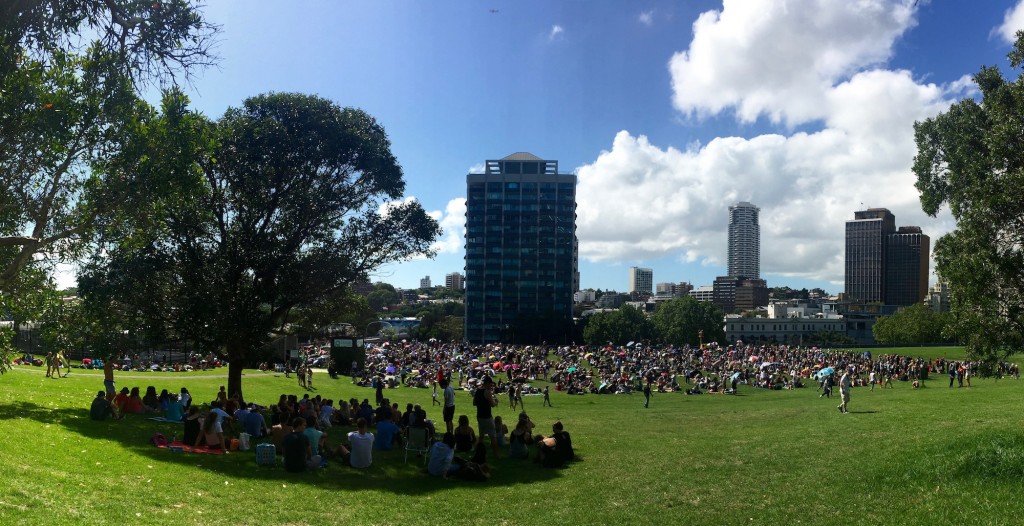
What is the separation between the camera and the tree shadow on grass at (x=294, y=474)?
1246 cm

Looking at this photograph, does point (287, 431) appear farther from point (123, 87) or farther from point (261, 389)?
point (261, 389)

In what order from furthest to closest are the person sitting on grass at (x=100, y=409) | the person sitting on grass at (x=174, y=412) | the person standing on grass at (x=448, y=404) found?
the person standing on grass at (x=448, y=404)
the person sitting on grass at (x=174, y=412)
the person sitting on grass at (x=100, y=409)

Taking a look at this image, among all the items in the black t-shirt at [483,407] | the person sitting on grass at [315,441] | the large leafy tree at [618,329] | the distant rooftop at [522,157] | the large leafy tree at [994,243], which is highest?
the distant rooftop at [522,157]

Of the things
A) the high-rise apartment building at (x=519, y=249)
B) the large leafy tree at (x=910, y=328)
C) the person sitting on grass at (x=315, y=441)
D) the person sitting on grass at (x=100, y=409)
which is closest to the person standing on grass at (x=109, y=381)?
the person sitting on grass at (x=100, y=409)

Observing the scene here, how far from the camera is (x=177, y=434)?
53.1ft

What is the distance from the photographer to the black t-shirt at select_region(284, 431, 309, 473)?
1300 centimetres

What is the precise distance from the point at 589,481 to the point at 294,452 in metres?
5.72

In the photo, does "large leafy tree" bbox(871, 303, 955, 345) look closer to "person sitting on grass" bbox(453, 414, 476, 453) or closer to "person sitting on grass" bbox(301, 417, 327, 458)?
"person sitting on grass" bbox(453, 414, 476, 453)

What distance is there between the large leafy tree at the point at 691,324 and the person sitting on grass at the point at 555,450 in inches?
3690

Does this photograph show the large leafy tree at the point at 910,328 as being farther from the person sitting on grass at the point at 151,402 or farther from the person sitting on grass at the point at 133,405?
the person sitting on grass at the point at 133,405

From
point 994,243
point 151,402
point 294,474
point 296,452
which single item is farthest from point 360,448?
point 994,243

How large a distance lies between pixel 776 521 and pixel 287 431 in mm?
9975

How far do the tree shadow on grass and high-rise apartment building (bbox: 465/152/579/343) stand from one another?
116 metres

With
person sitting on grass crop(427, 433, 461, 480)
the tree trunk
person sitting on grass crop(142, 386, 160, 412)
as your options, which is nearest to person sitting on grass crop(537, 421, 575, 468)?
person sitting on grass crop(427, 433, 461, 480)
